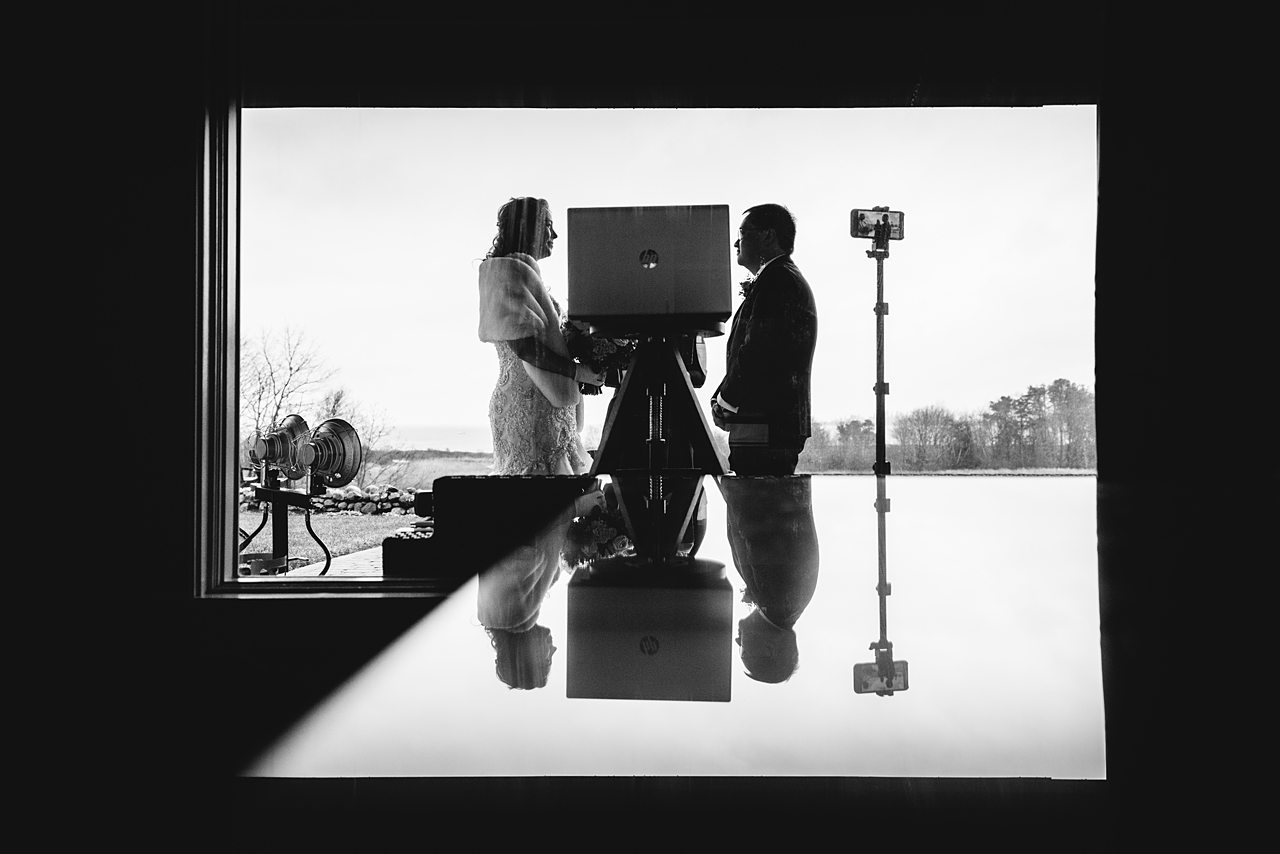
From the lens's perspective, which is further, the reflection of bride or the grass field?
the grass field

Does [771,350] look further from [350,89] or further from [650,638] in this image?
[350,89]

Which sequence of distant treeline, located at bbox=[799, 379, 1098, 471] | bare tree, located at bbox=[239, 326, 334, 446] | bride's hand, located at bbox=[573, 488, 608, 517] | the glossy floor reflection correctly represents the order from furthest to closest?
1. bare tree, located at bbox=[239, 326, 334, 446]
2. distant treeline, located at bbox=[799, 379, 1098, 471]
3. bride's hand, located at bbox=[573, 488, 608, 517]
4. the glossy floor reflection

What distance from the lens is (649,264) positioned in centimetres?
140

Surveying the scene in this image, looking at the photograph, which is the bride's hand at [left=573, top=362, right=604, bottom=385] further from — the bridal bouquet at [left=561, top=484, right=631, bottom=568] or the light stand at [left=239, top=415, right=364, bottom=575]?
the light stand at [left=239, top=415, right=364, bottom=575]

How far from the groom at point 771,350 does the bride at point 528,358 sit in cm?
52

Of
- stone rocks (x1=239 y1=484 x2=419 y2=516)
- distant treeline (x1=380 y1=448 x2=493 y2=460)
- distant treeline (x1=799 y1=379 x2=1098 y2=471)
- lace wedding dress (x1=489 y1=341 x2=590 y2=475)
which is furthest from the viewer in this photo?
stone rocks (x1=239 y1=484 x2=419 y2=516)

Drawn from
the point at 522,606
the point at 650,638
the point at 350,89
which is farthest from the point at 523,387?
the point at 650,638

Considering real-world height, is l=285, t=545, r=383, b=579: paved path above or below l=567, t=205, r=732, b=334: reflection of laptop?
below

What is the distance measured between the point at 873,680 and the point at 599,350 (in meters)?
1.70

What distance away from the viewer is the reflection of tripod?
1.50 m

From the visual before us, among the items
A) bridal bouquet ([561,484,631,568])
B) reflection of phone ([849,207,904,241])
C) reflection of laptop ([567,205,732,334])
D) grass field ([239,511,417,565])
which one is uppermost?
reflection of phone ([849,207,904,241])

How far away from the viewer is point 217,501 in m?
1.56

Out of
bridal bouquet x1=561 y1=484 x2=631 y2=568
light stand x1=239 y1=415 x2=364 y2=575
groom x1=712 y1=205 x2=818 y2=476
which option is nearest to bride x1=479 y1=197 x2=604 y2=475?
groom x1=712 y1=205 x2=818 y2=476

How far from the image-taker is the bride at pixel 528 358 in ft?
6.66
